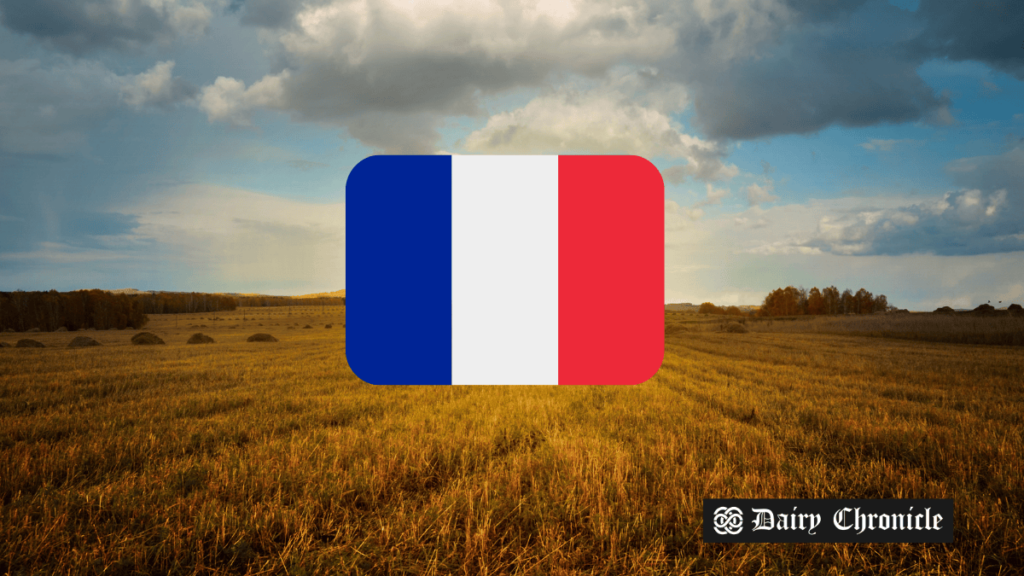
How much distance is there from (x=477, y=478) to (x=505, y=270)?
201 centimetres

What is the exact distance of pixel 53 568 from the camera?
8.40ft

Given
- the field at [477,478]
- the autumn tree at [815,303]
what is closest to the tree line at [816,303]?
the autumn tree at [815,303]

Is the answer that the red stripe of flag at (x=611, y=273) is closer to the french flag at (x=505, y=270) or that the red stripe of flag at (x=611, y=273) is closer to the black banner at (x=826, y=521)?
the french flag at (x=505, y=270)

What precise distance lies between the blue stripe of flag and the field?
21 centimetres

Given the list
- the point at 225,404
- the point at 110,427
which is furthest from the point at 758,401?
the point at 110,427

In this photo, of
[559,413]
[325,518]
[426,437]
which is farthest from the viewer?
[559,413]

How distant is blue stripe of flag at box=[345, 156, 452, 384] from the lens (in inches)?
157

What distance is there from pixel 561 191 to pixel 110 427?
705cm

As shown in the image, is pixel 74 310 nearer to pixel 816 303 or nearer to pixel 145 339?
pixel 145 339

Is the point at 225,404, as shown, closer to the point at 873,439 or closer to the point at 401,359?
the point at 401,359

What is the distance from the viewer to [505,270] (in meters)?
4.14

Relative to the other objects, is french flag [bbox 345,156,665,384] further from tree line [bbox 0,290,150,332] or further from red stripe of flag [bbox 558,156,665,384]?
tree line [bbox 0,290,150,332]

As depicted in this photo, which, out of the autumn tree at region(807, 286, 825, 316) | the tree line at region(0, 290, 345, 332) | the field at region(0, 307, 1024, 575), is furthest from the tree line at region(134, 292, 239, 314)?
the autumn tree at region(807, 286, 825, 316)

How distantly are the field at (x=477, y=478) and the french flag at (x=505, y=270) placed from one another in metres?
0.43
